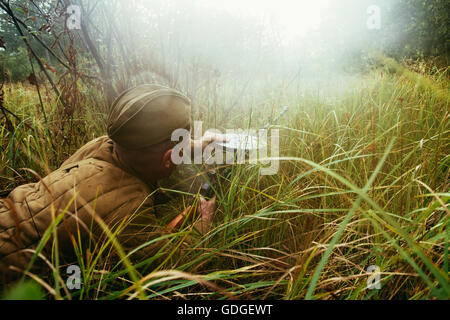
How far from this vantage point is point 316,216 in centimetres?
100

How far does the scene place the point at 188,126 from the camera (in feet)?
3.77

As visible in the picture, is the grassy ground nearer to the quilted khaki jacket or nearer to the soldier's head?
the quilted khaki jacket

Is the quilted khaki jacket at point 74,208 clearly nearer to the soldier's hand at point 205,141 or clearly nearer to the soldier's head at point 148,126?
the soldier's head at point 148,126

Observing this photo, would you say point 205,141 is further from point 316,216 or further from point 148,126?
point 316,216

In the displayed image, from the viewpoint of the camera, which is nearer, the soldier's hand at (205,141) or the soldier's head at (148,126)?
the soldier's head at (148,126)

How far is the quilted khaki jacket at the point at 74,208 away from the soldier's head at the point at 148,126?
95 millimetres

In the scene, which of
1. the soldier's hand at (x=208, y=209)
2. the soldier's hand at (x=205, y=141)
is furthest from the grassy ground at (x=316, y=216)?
the soldier's hand at (x=205, y=141)

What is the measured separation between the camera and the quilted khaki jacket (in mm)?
802

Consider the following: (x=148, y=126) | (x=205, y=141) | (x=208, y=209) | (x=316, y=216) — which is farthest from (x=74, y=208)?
(x=316, y=216)

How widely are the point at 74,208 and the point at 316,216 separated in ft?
3.40

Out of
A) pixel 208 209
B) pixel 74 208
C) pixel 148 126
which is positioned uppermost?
pixel 148 126

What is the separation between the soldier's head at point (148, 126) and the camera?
1.00 meters
